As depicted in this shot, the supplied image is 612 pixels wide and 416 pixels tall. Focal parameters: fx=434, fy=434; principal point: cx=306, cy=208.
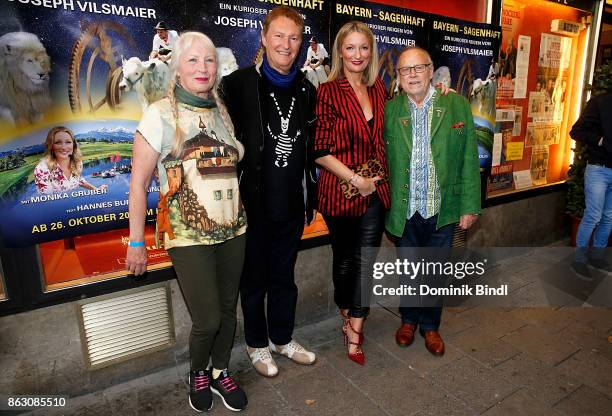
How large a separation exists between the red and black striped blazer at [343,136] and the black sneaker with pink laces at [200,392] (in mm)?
1307

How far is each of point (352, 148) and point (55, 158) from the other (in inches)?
69.5

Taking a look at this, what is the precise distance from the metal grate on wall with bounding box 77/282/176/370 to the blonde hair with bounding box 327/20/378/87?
1918 mm

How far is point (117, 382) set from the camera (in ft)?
9.84

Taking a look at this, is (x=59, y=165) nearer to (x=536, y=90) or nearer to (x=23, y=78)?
(x=23, y=78)

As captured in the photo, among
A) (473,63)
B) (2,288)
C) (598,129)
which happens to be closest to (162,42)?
(2,288)

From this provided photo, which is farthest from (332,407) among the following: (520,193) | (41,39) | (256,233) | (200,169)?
(520,193)

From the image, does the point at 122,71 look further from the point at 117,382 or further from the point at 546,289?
the point at 546,289

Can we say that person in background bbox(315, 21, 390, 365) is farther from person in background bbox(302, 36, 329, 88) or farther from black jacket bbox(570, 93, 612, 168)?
black jacket bbox(570, 93, 612, 168)

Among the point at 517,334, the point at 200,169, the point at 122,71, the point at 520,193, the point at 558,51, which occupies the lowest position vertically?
the point at 517,334

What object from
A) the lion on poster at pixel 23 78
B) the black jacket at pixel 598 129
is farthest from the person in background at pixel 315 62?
the black jacket at pixel 598 129

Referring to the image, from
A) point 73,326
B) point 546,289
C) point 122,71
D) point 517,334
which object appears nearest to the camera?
point 122,71

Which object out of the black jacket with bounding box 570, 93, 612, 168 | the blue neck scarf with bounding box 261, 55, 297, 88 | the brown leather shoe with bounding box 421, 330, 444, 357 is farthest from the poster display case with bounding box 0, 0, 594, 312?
the black jacket with bounding box 570, 93, 612, 168

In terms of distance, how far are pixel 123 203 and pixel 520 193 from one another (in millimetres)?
4591

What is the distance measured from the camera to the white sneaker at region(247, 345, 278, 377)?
3.03 metres
